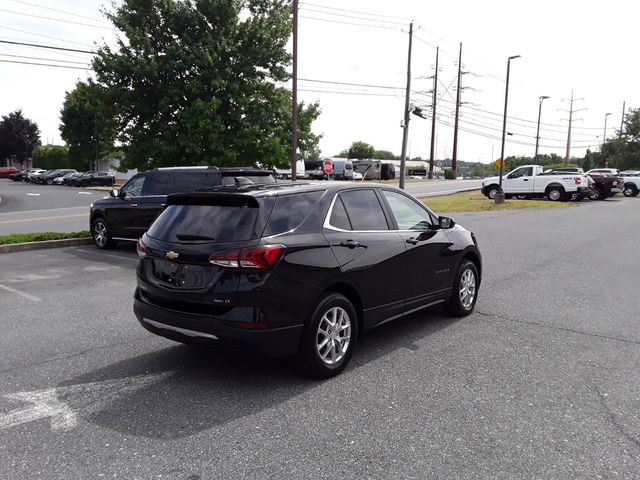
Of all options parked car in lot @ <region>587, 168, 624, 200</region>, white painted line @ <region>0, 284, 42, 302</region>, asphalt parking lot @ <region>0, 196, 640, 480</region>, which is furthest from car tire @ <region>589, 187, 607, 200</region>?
white painted line @ <region>0, 284, 42, 302</region>

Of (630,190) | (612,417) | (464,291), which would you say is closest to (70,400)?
(612,417)

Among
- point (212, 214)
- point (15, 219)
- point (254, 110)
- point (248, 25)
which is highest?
point (248, 25)

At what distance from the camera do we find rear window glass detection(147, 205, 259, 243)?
416cm

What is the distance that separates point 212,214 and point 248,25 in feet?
63.9

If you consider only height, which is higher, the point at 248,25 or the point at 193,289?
the point at 248,25

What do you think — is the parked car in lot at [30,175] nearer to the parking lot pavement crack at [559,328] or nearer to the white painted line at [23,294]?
the white painted line at [23,294]

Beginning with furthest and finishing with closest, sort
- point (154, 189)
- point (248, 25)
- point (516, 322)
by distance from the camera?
point (248, 25) < point (154, 189) < point (516, 322)

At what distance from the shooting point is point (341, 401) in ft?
13.1

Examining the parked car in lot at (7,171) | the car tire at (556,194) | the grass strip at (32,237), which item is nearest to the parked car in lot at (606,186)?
the car tire at (556,194)

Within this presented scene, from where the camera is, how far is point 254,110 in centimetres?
2141

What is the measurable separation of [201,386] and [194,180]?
291 inches

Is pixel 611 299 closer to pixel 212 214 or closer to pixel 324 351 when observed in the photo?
pixel 324 351

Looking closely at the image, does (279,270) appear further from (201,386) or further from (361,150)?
(361,150)

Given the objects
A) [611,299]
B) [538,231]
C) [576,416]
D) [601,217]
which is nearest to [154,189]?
[611,299]
